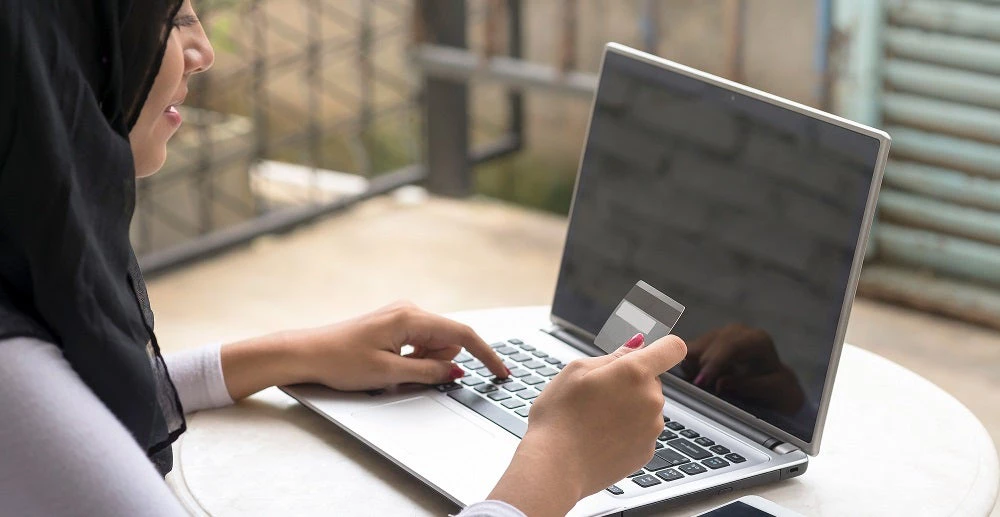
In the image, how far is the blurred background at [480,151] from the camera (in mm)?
2520

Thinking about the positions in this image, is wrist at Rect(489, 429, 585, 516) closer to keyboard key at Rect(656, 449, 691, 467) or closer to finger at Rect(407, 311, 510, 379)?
keyboard key at Rect(656, 449, 691, 467)

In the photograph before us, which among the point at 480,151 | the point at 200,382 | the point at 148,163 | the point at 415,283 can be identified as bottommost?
the point at 415,283

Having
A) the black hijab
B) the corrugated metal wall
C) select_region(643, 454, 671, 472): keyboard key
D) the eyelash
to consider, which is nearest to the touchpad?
select_region(643, 454, 671, 472): keyboard key

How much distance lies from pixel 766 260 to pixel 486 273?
1.84m

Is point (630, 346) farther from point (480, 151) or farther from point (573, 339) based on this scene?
point (480, 151)

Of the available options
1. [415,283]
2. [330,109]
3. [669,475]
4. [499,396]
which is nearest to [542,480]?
[669,475]

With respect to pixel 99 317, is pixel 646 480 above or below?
below

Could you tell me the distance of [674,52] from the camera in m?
2.84

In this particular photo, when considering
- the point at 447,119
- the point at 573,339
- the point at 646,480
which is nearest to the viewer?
the point at 646,480

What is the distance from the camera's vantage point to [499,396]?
3.53 ft

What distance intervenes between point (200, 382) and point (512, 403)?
27 centimetres

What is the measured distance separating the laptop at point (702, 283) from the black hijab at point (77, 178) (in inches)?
10.6

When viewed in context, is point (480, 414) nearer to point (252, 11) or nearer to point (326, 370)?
point (326, 370)

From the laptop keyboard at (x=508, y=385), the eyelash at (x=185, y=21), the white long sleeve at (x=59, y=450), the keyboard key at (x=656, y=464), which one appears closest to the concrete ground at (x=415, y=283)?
the laptop keyboard at (x=508, y=385)
